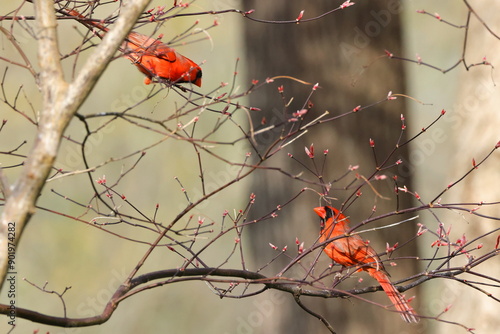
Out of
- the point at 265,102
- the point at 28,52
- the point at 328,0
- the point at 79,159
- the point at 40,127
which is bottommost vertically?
the point at 40,127

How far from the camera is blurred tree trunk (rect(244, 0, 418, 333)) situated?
165 inches

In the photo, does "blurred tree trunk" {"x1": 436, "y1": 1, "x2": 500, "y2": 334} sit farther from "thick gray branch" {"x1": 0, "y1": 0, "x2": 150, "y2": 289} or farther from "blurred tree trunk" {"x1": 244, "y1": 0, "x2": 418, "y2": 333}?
"thick gray branch" {"x1": 0, "y1": 0, "x2": 150, "y2": 289}

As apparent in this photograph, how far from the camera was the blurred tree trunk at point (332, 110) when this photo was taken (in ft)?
13.8

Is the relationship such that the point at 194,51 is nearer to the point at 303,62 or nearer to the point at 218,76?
the point at 218,76

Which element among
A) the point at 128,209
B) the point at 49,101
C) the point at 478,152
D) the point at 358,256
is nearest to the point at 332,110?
the point at 358,256

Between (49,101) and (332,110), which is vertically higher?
(332,110)

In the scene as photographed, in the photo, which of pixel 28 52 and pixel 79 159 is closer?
pixel 79 159

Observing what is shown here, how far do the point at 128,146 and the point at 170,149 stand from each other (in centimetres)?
75

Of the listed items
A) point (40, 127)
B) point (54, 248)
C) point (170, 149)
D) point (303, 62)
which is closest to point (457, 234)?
point (303, 62)

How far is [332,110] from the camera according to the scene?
4211mm

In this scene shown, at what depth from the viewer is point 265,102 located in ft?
14.3

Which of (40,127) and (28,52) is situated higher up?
(28,52)

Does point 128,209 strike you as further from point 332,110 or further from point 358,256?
point 358,256

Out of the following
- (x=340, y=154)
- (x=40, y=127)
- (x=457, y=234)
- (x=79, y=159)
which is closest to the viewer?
(x=40, y=127)
